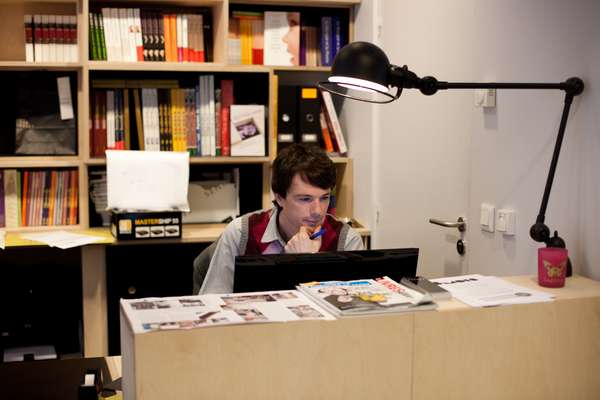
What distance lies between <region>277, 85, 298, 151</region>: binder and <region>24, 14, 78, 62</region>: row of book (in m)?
1.03

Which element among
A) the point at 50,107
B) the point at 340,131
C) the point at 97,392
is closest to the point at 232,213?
the point at 340,131

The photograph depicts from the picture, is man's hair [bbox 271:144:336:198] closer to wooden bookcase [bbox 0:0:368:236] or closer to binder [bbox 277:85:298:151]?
wooden bookcase [bbox 0:0:368:236]

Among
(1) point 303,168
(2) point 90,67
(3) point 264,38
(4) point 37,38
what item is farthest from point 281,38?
(1) point 303,168

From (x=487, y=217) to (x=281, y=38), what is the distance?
176 cm

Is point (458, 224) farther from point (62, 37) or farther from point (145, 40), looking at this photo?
point (62, 37)

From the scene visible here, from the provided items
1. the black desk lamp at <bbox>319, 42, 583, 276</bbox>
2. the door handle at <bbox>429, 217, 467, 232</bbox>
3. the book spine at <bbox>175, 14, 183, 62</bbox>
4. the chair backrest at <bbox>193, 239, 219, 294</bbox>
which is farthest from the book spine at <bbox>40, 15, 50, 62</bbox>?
the black desk lamp at <bbox>319, 42, 583, 276</bbox>

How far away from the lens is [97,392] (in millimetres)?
1852

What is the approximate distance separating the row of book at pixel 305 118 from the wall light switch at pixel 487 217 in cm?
145

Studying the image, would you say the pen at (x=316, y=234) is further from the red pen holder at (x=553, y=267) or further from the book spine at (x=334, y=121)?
the book spine at (x=334, y=121)

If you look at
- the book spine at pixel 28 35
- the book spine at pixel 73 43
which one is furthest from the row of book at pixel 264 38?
the book spine at pixel 28 35

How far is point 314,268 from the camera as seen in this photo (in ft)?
6.37

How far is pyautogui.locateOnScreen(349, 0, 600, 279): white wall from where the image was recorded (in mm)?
2232

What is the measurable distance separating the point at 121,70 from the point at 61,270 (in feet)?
3.29

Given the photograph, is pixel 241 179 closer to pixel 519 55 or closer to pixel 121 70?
pixel 121 70
